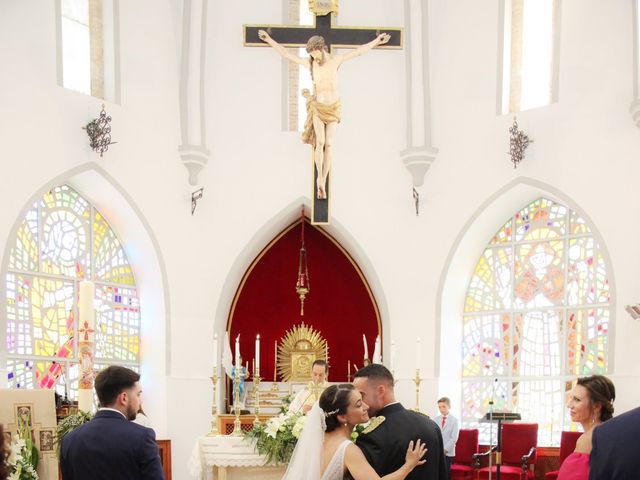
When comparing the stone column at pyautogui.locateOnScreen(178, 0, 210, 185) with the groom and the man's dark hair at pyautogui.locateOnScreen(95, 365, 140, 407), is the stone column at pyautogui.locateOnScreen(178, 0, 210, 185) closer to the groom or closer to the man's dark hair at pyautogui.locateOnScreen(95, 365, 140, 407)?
the groom

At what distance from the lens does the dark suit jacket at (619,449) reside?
325 centimetres

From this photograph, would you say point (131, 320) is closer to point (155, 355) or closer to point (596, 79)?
point (155, 355)

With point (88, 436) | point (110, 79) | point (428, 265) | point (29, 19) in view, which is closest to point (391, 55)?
point (428, 265)

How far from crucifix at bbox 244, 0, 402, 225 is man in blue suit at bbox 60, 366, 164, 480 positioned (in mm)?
6138

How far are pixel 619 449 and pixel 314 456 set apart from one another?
1.80 metres

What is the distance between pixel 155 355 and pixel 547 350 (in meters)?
4.97

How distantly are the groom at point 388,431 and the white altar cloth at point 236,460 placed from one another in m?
3.21

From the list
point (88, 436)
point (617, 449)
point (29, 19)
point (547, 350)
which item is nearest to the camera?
point (617, 449)

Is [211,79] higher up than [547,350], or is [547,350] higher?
[211,79]

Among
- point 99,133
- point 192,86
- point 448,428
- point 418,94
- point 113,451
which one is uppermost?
point 192,86

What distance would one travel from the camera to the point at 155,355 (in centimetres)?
1295

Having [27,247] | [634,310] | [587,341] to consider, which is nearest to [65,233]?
[27,247]

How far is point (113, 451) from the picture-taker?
4.17 meters

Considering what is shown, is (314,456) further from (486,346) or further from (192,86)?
(192,86)
